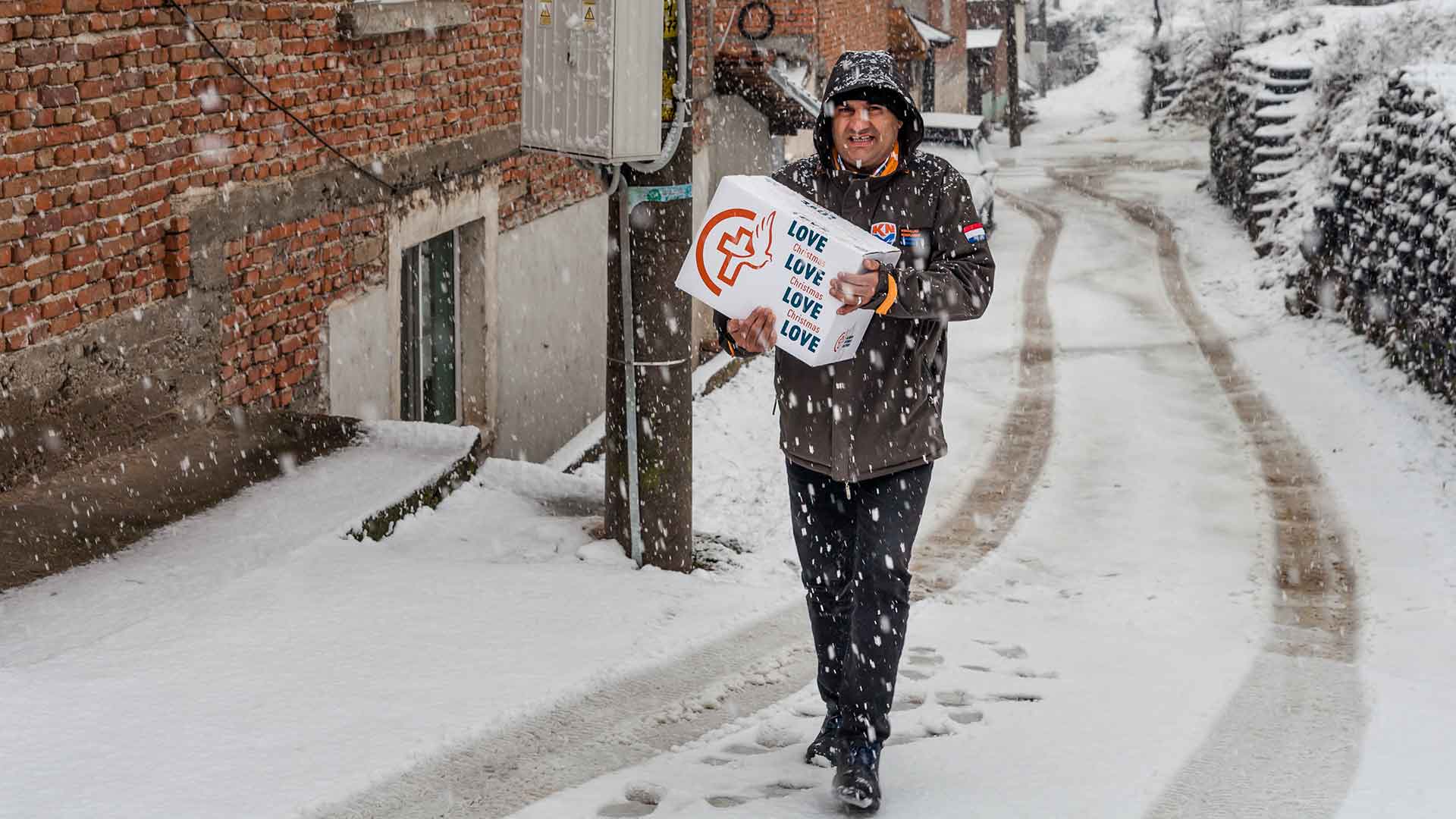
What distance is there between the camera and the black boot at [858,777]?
12.7 ft

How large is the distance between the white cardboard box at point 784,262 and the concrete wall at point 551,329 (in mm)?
5212

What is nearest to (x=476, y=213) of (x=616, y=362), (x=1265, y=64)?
(x=616, y=362)

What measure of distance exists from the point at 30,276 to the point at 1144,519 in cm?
636

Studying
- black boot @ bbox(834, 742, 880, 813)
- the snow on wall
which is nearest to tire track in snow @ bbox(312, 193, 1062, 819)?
black boot @ bbox(834, 742, 880, 813)

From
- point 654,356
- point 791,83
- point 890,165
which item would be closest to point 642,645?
point 654,356

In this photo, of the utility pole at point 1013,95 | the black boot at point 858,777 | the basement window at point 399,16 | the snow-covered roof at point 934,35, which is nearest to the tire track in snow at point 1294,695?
the black boot at point 858,777

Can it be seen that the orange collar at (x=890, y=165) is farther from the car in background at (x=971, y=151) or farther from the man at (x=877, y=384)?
the car in background at (x=971, y=151)

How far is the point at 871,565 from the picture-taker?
3.97 m

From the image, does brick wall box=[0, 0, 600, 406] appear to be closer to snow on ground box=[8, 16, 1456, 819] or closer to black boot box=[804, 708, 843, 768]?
snow on ground box=[8, 16, 1456, 819]

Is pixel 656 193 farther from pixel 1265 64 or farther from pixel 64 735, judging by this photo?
pixel 1265 64

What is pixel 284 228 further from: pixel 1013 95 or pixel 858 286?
pixel 1013 95

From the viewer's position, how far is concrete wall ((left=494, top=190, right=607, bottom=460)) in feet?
32.7

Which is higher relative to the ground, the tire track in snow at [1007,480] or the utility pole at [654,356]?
the utility pole at [654,356]

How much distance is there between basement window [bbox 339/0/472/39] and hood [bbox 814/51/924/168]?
13.1 feet
